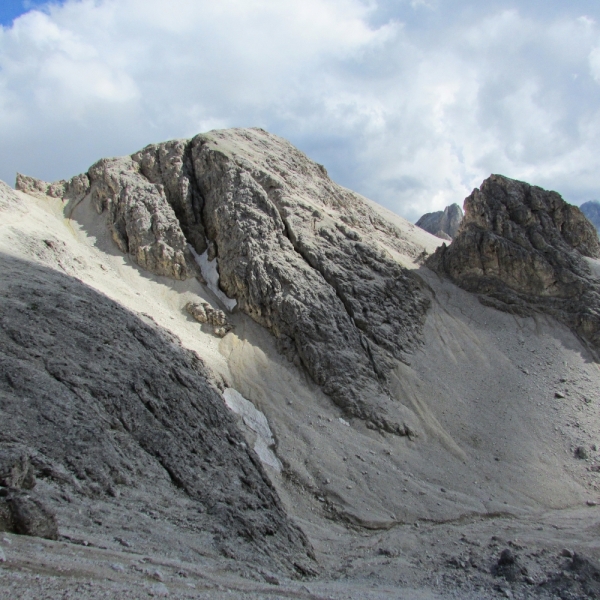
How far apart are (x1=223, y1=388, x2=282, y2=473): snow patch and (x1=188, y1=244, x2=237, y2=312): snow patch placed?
9.37 meters

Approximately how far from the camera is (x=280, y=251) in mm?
32656

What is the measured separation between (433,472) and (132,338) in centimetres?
1702

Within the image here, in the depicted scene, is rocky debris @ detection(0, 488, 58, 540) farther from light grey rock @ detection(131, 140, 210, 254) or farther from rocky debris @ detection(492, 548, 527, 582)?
light grey rock @ detection(131, 140, 210, 254)

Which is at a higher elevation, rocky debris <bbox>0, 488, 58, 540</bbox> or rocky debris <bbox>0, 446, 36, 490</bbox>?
rocky debris <bbox>0, 446, 36, 490</bbox>

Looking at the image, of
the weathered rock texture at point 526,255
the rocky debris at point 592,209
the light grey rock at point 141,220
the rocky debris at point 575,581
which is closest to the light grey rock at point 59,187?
the light grey rock at point 141,220

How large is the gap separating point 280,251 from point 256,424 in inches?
579

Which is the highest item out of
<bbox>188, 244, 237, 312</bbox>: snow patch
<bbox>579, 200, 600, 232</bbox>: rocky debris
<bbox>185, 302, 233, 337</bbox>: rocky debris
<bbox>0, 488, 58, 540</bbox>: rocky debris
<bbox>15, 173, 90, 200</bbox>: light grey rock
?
<bbox>579, 200, 600, 232</bbox>: rocky debris

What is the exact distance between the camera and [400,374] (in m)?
28.8

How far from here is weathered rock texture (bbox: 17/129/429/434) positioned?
28.3 metres

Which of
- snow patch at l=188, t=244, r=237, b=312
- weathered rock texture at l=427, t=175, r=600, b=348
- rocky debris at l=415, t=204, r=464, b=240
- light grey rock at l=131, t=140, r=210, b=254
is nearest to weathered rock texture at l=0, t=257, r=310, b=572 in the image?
snow patch at l=188, t=244, r=237, b=312

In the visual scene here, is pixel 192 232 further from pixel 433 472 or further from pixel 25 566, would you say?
pixel 25 566

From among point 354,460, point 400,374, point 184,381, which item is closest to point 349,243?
point 400,374

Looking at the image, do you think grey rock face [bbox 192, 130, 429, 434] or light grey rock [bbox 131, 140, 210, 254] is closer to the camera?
grey rock face [bbox 192, 130, 429, 434]

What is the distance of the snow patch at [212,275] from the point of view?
32.0 m
